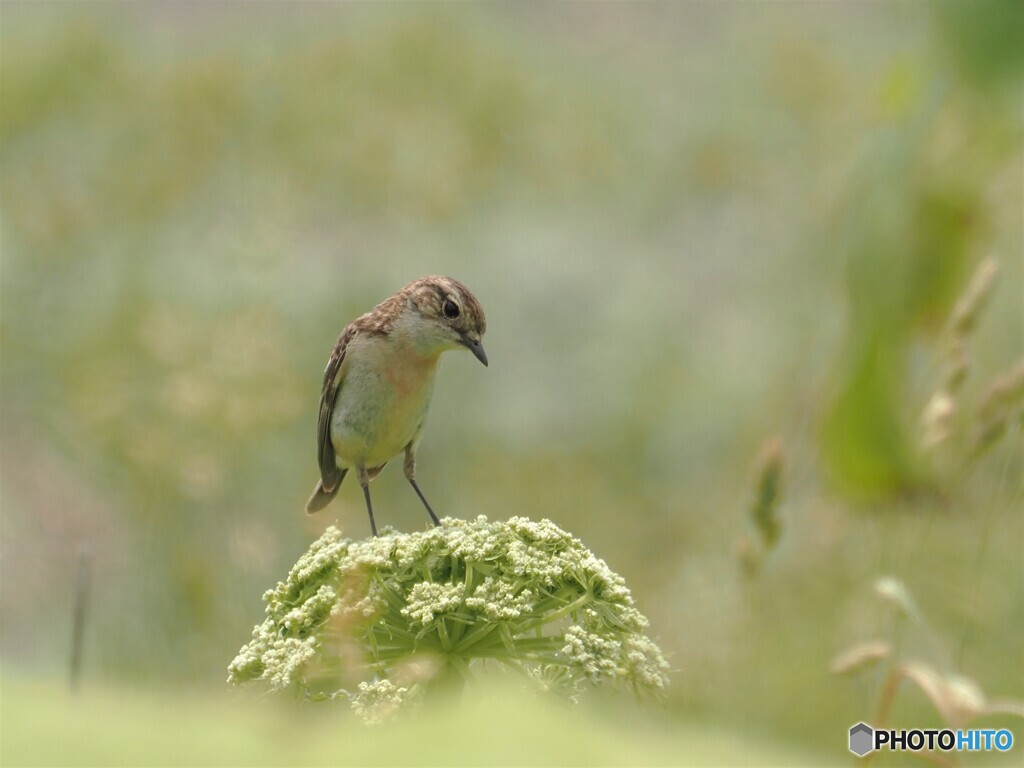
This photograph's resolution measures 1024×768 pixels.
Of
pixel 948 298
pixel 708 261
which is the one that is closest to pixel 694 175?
pixel 708 261

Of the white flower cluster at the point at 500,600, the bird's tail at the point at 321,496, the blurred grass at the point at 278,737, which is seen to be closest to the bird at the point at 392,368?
the bird's tail at the point at 321,496

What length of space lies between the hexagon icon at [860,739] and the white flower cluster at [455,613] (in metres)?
0.65

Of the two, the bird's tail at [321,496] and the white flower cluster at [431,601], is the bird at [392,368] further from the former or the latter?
the white flower cluster at [431,601]

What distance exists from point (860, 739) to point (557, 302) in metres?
7.08

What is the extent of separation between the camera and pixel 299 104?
10.9m

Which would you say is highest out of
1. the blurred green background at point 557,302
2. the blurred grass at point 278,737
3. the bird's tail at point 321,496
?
the blurred green background at point 557,302

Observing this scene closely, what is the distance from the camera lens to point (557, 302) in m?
9.71

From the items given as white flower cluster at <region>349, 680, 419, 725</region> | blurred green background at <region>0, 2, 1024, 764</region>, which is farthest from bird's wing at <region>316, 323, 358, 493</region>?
white flower cluster at <region>349, 680, 419, 725</region>

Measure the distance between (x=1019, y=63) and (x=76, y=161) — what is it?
24.6ft

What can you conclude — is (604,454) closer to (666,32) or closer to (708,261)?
(708,261)

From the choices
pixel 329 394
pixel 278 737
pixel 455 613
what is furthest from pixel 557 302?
pixel 278 737

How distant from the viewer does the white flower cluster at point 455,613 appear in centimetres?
221

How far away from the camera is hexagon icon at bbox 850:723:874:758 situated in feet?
9.02

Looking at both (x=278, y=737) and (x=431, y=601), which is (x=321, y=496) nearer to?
(x=431, y=601)
